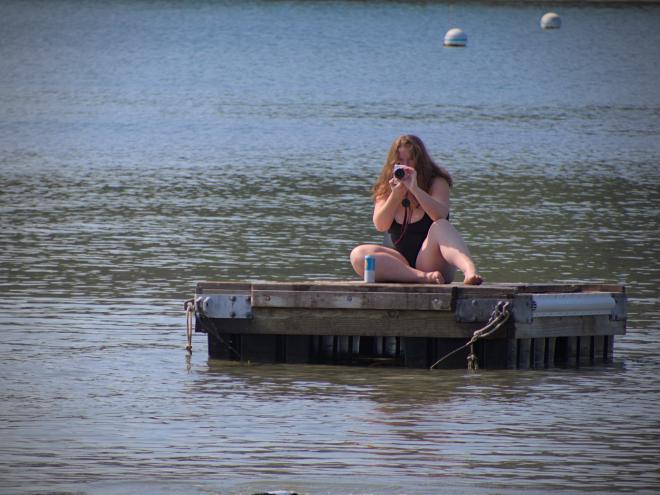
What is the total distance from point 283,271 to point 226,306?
5140 mm

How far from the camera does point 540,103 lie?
5397cm

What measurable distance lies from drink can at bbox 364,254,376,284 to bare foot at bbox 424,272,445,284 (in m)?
0.34

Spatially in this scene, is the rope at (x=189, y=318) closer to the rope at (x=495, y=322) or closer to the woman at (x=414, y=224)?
the woman at (x=414, y=224)

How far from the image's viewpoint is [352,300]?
34.4 ft

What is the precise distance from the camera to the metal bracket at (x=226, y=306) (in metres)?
10.7

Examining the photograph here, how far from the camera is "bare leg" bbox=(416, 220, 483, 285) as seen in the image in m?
10.8

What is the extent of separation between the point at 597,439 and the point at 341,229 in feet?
36.6

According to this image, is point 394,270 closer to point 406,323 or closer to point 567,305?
point 406,323

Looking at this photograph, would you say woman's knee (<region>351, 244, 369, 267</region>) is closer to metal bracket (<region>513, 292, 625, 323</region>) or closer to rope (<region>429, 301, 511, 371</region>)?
rope (<region>429, 301, 511, 371</region>)

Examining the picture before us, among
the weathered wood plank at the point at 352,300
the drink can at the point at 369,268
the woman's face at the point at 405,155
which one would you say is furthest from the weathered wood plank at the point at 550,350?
the woman's face at the point at 405,155

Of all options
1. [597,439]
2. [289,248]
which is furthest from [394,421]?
[289,248]

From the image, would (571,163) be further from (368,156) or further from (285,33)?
(285,33)

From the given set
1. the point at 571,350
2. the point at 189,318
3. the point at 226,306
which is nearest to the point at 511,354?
the point at 571,350

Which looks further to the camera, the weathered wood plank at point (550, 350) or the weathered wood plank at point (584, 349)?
the weathered wood plank at point (584, 349)
